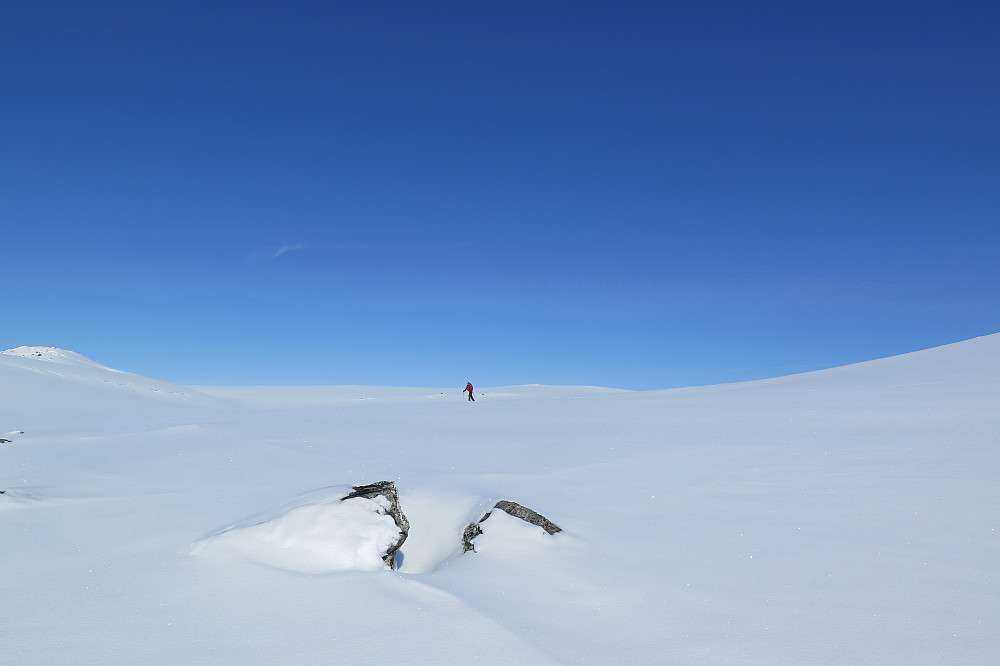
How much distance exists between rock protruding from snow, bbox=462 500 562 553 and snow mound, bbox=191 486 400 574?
972 mm

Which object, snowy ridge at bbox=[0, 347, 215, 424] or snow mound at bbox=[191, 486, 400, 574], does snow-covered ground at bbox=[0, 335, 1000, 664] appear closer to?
Answer: snow mound at bbox=[191, 486, 400, 574]

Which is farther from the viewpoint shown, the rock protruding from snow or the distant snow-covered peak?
the distant snow-covered peak

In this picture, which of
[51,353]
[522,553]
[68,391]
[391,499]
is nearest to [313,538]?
[391,499]

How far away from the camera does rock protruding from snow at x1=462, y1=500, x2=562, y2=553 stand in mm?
6475

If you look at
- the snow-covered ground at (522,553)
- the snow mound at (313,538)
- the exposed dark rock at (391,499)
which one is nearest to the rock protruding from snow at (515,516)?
the snow-covered ground at (522,553)

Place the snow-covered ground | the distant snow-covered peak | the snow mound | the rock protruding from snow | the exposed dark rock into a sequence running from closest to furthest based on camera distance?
the snow-covered ground → the snow mound → the exposed dark rock → the rock protruding from snow → the distant snow-covered peak

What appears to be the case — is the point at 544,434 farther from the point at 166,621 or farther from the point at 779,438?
the point at 166,621

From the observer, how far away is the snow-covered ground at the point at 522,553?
431cm

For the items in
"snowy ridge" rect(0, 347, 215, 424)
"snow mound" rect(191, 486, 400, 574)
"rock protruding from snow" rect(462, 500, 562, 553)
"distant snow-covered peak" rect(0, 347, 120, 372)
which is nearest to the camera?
"snow mound" rect(191, 486, 400, 574)

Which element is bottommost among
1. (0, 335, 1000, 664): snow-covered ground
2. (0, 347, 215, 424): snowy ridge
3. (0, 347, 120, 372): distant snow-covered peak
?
(0, 335, 1000, 664): snow-covered ground

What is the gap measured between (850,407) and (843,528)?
1051 cm

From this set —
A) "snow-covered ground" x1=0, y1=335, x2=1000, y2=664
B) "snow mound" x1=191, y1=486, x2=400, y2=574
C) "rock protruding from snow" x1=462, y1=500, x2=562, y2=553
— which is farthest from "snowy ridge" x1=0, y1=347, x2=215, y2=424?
"rock protruding from snow" x1=462, y1=500, x2=562, y2=553

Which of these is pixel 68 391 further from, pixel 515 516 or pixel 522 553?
pixel 522 553

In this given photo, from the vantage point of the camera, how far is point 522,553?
6.05 m
